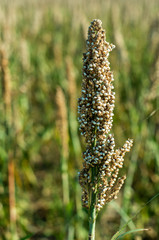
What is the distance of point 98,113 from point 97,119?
0.03 meters

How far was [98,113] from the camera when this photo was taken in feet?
4.56

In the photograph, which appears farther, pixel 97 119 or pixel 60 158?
pixel 60 158

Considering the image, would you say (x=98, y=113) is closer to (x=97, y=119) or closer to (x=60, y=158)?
(x=97, y=119)

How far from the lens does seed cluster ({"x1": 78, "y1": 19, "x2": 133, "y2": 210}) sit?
1377 millimetres

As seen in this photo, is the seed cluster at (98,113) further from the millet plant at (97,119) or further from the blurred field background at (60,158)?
the blurred field background at (60,158)

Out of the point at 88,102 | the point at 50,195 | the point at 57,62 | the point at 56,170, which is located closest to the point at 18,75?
the point at 57,62

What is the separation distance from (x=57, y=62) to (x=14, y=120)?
3932mm

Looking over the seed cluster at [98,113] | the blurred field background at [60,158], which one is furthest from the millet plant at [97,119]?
the blurred field background at [60,158]

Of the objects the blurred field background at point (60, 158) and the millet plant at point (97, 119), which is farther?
the blurred field background at point (60, 158)

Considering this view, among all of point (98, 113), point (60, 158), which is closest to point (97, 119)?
point (98, 113)

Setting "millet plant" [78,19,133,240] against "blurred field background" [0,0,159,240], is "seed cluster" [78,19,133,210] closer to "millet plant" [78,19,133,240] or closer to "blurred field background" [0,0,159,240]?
"millet plant" [78,19,133,240]

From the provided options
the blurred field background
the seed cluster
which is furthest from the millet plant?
the blurred field background

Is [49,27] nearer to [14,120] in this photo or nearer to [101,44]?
[14,120]

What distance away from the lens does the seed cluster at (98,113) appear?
4.52ft
